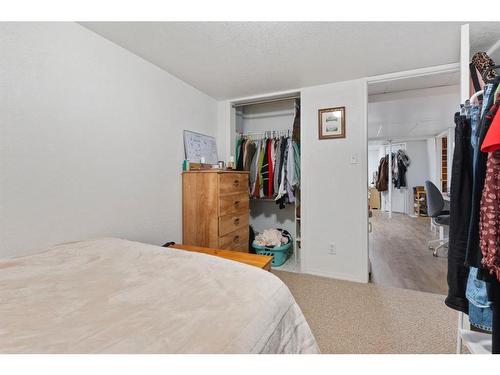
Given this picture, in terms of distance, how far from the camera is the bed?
52 centimetres

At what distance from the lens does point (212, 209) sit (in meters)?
2.12

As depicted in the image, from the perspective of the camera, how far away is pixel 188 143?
7.73ft

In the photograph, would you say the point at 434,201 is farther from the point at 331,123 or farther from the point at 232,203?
the point at 232,203

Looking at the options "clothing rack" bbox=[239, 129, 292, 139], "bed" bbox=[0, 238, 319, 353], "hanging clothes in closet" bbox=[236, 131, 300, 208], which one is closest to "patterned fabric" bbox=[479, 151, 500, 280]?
"bed" bbox=[0, 238, 319, 353]

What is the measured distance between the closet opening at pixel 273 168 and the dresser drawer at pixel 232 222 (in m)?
0.44

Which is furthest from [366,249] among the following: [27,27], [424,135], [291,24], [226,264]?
[424,135]

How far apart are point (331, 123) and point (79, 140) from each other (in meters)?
2.22

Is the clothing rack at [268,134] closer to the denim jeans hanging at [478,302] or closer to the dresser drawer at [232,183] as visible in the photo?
the dresser drawer at [232,183]

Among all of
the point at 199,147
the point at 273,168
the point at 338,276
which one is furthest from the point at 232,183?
the point at 338,276

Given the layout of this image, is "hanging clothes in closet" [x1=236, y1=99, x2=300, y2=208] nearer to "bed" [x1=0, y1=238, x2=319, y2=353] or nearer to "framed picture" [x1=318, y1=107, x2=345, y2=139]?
"framed picture" [x1=318, y1=107, x2=345, y2=139]

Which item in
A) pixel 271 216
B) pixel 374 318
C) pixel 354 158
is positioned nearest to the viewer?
pixel 374 318

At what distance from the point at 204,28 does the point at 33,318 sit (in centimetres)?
169

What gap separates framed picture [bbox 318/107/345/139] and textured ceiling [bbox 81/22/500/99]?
1.02 ft
